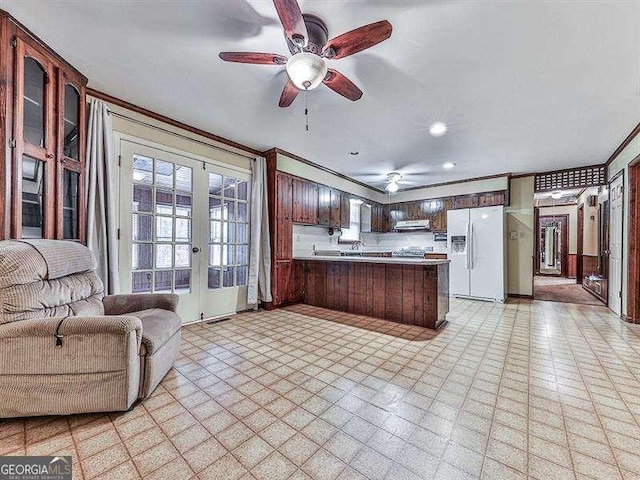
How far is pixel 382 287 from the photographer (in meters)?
3.76

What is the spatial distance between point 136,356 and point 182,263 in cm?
194

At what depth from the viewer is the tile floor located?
1.27 m

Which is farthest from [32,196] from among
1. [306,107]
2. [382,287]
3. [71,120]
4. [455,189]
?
[455,189]

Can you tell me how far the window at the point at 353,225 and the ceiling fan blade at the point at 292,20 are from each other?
4427 millimetres

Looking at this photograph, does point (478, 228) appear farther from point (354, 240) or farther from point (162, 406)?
point (162, 406)

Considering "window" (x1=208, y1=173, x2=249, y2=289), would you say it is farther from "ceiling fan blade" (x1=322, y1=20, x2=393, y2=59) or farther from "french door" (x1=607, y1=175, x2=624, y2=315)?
"french door" (x1=607, y1=175, x2=624, y2=315)

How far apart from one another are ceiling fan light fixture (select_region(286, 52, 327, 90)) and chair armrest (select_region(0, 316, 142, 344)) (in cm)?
185

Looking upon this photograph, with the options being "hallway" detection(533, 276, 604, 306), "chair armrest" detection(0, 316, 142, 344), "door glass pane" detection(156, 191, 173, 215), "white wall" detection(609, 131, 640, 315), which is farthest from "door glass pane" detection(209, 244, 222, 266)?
"hallway" detection(533, 276, 604, 306)

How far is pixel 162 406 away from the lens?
5.67ft

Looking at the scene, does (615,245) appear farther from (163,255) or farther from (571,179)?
(163,255)

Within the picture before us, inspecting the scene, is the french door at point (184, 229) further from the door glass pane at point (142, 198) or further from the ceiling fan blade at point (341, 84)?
the ceiling fan blade at point (341, 84)

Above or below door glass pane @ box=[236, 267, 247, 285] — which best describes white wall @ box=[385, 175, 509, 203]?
above

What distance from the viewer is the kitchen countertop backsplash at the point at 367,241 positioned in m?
4.96

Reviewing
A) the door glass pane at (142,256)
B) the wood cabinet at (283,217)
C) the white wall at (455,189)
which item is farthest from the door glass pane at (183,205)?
the white wall at (455,189)
